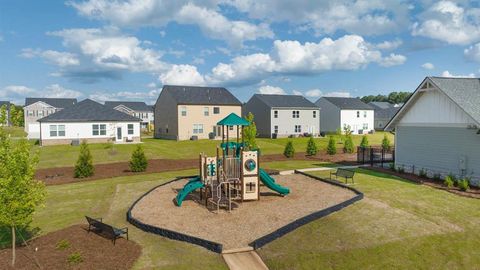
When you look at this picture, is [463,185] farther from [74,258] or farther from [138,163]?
[138,163]

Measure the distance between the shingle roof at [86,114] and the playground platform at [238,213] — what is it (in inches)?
1335

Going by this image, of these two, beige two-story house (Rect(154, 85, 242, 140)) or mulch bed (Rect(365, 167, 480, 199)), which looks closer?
mulch bed (Rect(365, 167, 480, 199))

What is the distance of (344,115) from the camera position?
73812 mm

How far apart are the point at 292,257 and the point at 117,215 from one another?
9311mm

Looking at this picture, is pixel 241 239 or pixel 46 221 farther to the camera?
pixel 46 221

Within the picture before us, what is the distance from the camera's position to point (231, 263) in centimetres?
1177

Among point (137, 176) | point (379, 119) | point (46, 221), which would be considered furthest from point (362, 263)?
point (379, 119)

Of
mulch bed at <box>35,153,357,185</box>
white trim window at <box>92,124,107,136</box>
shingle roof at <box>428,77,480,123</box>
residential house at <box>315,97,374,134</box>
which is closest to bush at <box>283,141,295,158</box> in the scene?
mulch bed at <box>35,153,357,185</box>

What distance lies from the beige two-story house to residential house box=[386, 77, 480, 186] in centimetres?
3725

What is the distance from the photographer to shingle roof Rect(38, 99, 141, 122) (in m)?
50.6

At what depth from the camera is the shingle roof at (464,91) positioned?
2158 centimetres

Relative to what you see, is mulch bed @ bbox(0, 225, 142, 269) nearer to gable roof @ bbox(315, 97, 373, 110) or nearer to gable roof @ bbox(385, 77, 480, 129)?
gable roof @ bbox(385, 77, 480, 129)

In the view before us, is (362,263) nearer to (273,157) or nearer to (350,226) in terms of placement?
(350,226)

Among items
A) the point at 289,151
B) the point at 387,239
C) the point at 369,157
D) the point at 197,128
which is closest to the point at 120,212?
the point at 387,239
